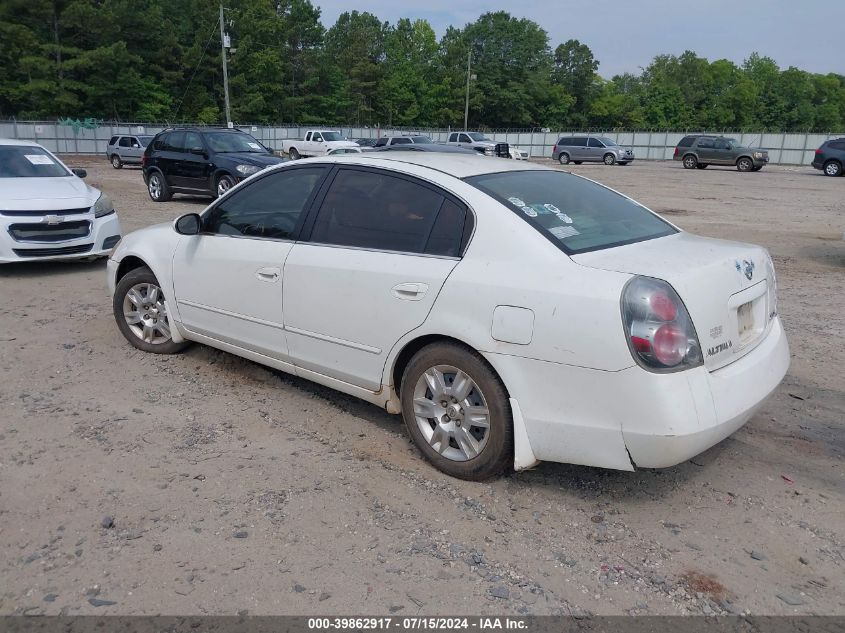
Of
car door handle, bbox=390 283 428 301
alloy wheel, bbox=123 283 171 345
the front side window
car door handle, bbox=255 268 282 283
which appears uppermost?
the front side window

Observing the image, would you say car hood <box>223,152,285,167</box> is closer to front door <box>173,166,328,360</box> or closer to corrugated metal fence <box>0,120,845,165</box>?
front door <box>173,166,328,360</box>

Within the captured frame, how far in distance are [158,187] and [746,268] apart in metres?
15.9

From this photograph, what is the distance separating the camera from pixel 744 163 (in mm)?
36500

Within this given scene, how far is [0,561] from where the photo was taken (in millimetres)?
2943

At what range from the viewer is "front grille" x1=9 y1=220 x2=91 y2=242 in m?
8.08

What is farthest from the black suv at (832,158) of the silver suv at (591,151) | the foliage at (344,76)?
the foliage at (344,76)

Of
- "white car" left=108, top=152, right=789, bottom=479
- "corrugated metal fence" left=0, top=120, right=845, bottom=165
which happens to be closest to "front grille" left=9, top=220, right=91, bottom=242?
"white car" left=108, top=152, right=789, bottom=479

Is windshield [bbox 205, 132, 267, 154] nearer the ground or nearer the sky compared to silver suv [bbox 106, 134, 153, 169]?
nearer the sky

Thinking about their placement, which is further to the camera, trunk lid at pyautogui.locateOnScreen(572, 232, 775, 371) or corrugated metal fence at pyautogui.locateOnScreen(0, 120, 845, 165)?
corrugated metal fence at pyautogui.locateOnScreen(0, 120, 845, 165)

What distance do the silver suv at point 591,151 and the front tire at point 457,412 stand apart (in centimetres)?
3971

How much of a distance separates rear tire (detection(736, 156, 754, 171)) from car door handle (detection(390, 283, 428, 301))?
1476 inches

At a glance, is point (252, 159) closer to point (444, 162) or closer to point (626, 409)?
point (444, 162)

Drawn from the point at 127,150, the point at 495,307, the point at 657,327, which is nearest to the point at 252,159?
the point at 495,307

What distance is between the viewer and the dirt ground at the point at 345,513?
279 centimetres
